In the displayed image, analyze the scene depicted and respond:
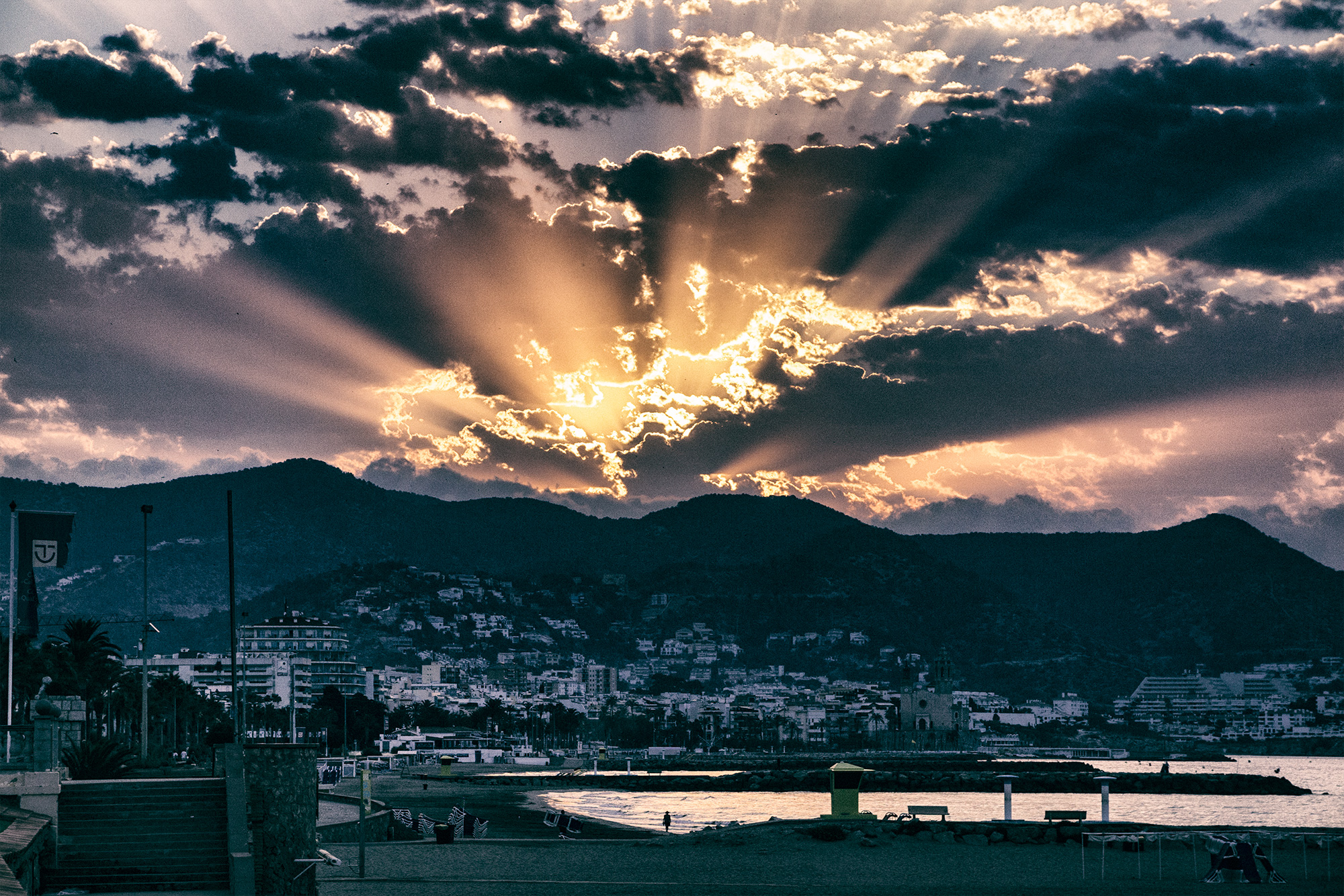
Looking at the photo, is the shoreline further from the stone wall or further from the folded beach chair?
the stone wall

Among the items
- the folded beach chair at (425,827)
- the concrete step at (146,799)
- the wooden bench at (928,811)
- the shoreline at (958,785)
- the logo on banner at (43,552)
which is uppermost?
the logo on banner at (43,552)

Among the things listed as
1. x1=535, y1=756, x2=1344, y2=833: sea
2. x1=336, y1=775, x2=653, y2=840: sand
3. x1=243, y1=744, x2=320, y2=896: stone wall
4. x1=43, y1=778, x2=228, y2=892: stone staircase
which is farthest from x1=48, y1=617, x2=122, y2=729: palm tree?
x1=243, y1=744, x2=320, y2=896: stone wall

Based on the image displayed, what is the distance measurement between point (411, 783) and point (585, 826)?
66642 millimetres

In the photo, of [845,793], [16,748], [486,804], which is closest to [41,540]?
[16,748]

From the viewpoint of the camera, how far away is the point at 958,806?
314 ft

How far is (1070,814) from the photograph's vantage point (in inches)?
1902

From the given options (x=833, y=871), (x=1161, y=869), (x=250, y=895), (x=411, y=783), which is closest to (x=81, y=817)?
(x=250, y=895)

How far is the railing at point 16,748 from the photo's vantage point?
26564mm

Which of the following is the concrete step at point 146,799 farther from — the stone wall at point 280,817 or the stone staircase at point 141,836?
the stone wall at point 280,817

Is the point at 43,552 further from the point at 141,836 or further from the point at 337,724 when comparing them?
the point at 337,724

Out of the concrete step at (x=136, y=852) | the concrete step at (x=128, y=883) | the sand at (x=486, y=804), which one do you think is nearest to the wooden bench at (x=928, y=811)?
the sand at (x=486, y=804)

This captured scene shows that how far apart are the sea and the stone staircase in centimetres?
4423

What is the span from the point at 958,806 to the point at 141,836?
7761 cm

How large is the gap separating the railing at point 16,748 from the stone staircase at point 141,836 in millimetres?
859
